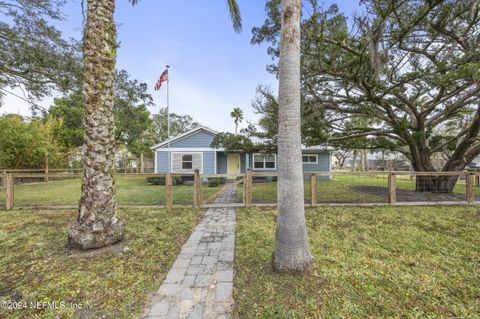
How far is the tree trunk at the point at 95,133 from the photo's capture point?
Answer: 335 cm

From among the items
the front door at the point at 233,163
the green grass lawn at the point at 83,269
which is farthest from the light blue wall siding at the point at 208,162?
the green grass lawn at the point at 83,269

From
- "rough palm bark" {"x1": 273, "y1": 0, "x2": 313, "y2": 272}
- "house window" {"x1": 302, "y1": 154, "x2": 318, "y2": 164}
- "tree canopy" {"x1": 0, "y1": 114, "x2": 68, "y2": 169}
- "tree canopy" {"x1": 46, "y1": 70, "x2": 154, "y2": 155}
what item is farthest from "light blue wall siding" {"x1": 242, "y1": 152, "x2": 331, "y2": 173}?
"tree canopy" {"x1": 0, "y1": 114, "x2": 68, "y2": 169}

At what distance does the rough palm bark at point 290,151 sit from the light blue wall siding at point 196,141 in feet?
40.3

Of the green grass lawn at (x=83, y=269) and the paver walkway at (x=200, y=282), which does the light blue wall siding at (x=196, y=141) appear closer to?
the green grass lawn at (x=83, y=269)

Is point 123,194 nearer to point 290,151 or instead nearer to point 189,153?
point 189,153

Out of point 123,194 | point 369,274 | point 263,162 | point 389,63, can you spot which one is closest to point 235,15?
point 369,274

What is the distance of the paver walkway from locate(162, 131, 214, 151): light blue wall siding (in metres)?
10.7

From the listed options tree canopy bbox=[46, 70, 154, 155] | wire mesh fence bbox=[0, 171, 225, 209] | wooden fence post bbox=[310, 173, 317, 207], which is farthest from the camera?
tree canopy bbox=[46, 70, 154, 155]

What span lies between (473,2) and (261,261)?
846 centimetres

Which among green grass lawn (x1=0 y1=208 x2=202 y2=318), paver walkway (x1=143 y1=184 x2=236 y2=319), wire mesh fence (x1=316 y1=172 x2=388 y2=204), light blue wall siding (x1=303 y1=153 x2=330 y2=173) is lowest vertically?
paver walkway (x1=143 y1=184 x2=236 y2=319)

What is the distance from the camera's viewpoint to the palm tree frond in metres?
4.70

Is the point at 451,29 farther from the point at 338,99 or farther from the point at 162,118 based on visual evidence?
the point at 162,118

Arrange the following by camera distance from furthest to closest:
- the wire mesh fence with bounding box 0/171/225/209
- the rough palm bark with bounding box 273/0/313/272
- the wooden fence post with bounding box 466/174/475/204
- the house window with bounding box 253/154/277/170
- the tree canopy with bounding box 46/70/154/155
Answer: the house window with bounding box 253/154/277/170 < the tree canopy with bounding box 46/70/154/155 < the wooden fence post with bounding box 466/174/475/204 < the wire mesh fence with bounding box 0/171/225/209 < the rough palm bark with bounding box 273/0/313/272

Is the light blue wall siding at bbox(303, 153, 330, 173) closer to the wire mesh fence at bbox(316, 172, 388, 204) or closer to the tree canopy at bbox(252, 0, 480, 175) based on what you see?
the wire mesh fence at bbox(316, 172, 388, 204)
